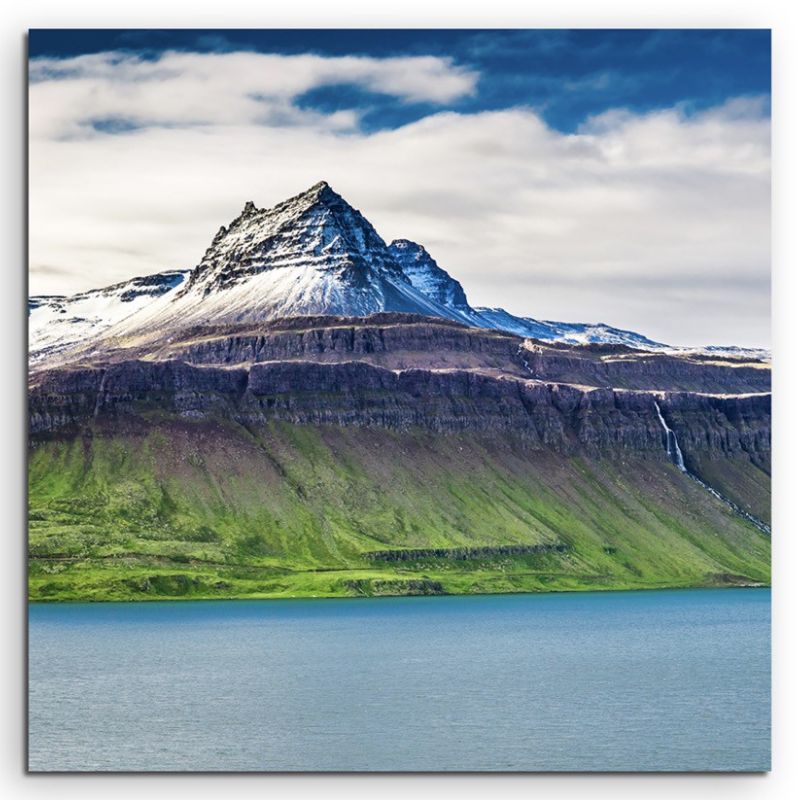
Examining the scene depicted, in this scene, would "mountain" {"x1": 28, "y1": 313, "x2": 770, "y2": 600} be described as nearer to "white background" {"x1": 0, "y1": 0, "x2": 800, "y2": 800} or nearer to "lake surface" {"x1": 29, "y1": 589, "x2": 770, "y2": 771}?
"lake surface" {"x1": 29, "y1": 589, "x2": 770, "y2": 771}

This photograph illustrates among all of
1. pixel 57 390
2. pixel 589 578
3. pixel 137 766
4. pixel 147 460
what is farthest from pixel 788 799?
pixel 57 390

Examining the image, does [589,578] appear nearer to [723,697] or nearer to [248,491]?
[248,491]

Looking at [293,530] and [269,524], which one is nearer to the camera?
[293,530]
